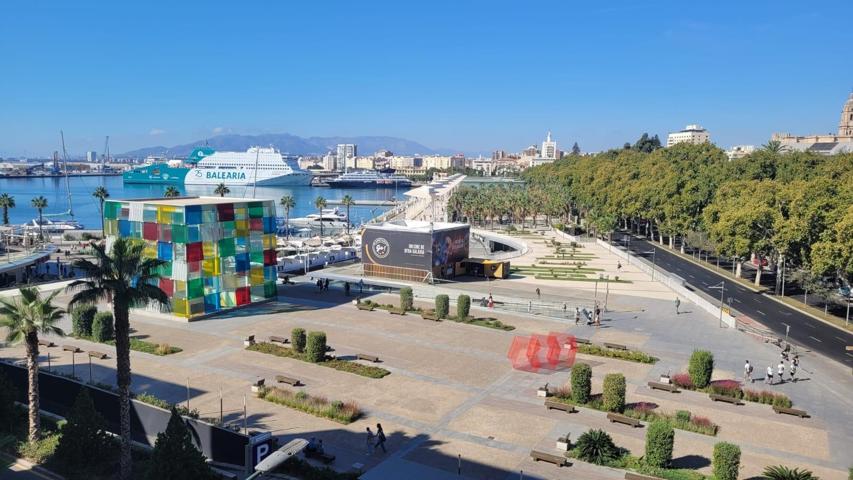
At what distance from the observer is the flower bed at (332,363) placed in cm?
3025

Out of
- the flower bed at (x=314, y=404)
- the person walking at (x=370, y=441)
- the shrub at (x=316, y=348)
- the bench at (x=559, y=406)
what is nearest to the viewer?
the person walking at (x=370, y=441)

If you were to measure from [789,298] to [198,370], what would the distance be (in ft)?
161

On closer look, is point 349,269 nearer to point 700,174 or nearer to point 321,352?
point 321,352

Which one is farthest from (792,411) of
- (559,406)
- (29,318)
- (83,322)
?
(83,322)

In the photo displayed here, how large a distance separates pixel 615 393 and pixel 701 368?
19.3 feet

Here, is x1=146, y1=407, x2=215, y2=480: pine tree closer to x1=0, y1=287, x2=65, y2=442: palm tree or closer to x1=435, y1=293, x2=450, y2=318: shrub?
x1=0, y1=287, x2=65, y2=442: palm tree

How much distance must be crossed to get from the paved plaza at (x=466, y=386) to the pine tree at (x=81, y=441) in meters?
4.72

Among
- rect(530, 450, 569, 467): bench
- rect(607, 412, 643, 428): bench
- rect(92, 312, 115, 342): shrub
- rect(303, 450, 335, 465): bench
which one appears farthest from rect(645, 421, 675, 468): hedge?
rect(92, 312, 115, 342): shrub

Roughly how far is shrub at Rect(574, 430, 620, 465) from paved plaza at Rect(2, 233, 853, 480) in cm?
45

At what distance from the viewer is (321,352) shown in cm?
3189

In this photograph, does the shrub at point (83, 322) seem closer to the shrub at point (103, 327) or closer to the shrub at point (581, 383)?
the shrub at point (103, 327)

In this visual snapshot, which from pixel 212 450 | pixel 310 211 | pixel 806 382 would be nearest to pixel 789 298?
pixel 806 382

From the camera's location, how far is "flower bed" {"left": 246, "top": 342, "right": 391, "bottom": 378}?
3025cm

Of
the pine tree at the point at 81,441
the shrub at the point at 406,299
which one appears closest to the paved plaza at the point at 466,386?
the shrub at the point at 406,299
